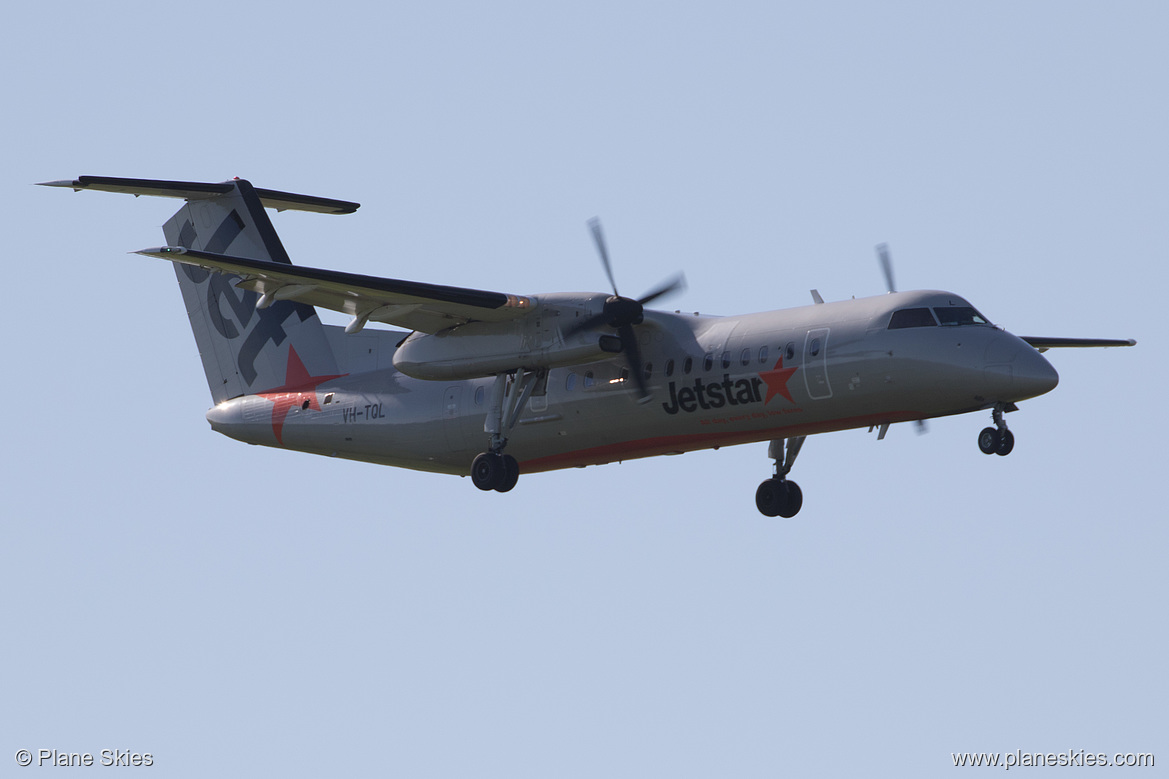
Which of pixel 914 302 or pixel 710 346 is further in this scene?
pixel 710 346

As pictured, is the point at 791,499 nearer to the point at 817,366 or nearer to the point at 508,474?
the point at 817,366

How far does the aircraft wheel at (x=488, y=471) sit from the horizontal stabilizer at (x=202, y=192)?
7.77 meters

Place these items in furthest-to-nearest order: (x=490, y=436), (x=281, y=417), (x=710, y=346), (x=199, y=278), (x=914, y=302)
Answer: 1. (x=199, y=278)
2. (x=281, y=417)
3. (x=490, y=436)
4. (x=710, y=346)
5. (x=914, y=302)

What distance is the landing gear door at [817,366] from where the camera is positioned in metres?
22.6

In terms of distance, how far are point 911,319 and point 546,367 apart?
18.2ft

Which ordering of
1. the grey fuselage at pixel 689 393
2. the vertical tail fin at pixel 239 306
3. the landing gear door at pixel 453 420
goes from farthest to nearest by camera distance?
1. the vertical tail fin at pixel 239 306
2. the landing gear door at pixel 453 420
3. the grey fuselage at pixel 689 393

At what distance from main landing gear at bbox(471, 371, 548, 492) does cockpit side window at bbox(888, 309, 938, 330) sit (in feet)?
18.2

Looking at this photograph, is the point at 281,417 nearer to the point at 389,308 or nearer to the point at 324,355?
the point at 324,355

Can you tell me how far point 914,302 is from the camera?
73.8 ft

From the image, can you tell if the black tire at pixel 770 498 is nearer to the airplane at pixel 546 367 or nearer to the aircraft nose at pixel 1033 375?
the airplane at pixel 546 367

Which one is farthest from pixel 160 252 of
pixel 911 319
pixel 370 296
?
pixel 911 319

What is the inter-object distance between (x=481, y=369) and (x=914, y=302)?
6669 mm

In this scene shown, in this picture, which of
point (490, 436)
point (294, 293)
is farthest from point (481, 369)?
point (294, 293)

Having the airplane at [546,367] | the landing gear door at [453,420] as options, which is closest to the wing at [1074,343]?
the airplane at [546,367]
